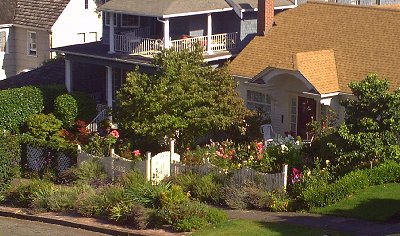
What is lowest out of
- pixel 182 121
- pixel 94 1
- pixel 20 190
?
pixel 20 190

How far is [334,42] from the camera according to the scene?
126 feet

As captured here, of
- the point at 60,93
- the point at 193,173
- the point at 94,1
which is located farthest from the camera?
the point at 94,1

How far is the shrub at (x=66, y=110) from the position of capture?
40156 millimetres

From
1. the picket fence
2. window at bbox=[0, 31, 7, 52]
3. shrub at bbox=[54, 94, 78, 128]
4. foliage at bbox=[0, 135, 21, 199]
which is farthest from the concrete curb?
window at bbox=[0, 31, 7, 52]

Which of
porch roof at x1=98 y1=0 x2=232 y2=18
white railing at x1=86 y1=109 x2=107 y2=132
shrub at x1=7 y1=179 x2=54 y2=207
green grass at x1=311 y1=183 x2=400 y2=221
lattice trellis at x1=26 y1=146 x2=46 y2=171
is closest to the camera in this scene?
green grass at x1=311 y1=183 x2=400 y2=221

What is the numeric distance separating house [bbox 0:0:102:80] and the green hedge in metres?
25.7

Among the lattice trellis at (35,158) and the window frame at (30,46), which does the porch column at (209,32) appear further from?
the window frame at (30,46)

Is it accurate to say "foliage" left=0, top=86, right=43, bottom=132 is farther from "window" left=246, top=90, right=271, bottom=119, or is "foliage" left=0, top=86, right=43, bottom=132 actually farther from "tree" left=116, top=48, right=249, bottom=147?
"window" left=246, top=90, right=271, bottom=119

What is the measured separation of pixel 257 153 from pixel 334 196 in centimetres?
411

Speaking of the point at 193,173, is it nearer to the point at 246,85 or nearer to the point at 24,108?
the point at 246,85

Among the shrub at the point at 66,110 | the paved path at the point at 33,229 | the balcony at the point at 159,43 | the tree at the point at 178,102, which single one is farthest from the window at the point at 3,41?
the paved path at the point at 33,229

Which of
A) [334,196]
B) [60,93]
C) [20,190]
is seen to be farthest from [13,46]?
[334,196]

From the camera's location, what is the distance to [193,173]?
30688 millimetres

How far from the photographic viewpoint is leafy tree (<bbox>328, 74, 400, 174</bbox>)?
29.4m
